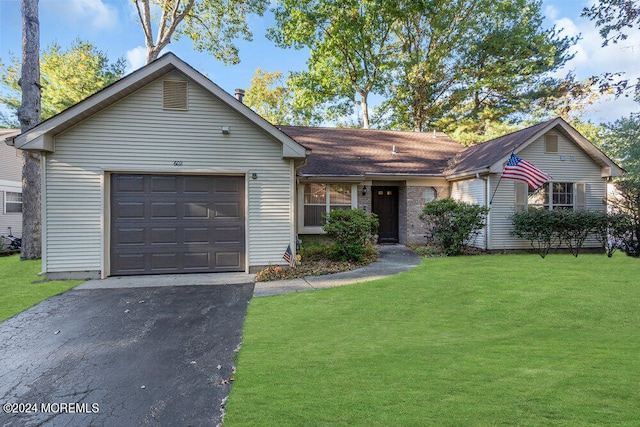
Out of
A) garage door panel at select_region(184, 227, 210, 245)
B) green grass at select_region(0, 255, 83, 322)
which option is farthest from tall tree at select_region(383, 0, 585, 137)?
green grass at select_region(0, 255, 83, 322)

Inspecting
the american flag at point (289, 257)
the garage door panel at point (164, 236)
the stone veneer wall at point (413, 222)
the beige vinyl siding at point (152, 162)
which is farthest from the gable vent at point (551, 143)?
the garage door panel at point (164, 236)

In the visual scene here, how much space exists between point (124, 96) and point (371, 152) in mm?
9982

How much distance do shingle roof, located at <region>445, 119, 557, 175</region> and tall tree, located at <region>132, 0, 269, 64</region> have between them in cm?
1489

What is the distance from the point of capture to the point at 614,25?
701 cm

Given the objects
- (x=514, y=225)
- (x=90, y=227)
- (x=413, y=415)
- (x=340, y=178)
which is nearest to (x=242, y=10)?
(x=340, y=178)

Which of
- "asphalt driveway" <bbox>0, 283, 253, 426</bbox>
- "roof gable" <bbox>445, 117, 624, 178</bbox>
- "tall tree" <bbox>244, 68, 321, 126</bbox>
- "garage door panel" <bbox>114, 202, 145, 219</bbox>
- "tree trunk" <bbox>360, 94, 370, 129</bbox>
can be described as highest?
"tall tree" <bbox>244, 68, 321, 126</bbox>

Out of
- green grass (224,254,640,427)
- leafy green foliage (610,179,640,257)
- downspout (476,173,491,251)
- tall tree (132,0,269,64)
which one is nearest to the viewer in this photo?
green grass (224,254,640,427)

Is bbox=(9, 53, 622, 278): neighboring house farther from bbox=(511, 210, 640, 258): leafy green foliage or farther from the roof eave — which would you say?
bbox=(511, 210, 640, 258): leafy green foliage

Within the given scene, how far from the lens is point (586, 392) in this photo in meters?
2.73

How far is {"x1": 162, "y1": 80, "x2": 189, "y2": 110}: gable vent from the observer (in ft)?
25.7

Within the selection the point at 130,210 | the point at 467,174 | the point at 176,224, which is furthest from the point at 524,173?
the point at 130,210

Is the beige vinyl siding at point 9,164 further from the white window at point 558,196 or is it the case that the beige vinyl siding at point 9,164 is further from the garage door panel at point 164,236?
the white window at point 558,196

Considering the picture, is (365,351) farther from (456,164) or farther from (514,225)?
→ (456,164)

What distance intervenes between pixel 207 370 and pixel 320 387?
4.48ft
